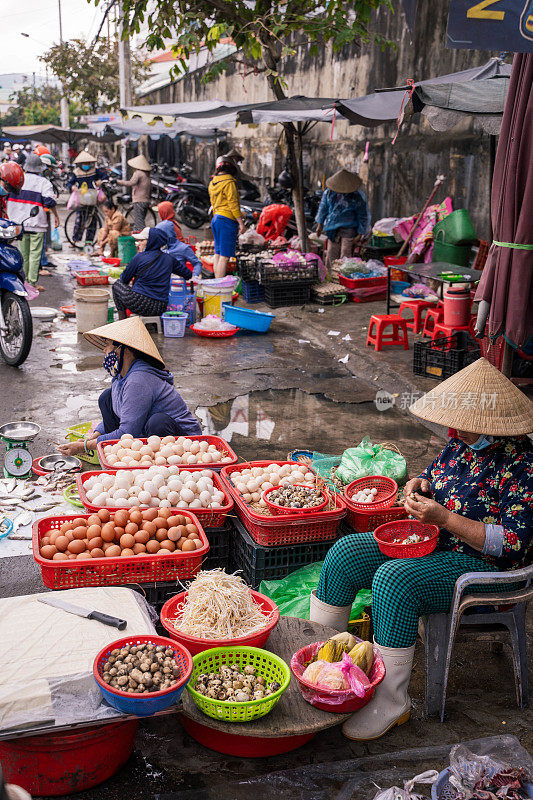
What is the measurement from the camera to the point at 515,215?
12.8 feet

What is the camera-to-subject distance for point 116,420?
5.08m

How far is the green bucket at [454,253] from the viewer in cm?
1015

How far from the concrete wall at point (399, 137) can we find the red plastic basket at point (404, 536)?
8197 millimetres

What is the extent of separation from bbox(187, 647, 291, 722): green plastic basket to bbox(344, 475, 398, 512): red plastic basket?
116 cm

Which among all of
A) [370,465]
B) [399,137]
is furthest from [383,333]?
[399,137]

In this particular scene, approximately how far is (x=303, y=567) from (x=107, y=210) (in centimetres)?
1302

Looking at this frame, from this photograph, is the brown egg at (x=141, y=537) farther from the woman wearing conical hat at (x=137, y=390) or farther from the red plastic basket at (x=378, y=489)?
the woman wearing conical hat at (x=137, y=390)

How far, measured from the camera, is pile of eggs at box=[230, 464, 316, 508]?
13.4 feet

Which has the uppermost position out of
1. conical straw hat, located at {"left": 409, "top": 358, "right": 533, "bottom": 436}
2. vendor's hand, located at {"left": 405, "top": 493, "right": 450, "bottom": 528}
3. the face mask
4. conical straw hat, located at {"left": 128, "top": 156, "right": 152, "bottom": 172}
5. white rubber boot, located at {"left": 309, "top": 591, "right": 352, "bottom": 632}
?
conical straw hat, located at {"left": 128, "top": 156, "right": 152, "bottom": 172}

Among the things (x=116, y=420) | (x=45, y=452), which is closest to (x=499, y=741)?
(x=116, y=420)

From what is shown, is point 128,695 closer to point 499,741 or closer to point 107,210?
point 499,741

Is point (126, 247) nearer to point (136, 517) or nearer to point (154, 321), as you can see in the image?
point (154, 321)

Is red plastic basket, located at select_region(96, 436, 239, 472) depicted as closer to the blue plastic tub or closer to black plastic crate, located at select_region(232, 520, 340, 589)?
black plastic crate, located at select_region(232, 520, 340, 589)

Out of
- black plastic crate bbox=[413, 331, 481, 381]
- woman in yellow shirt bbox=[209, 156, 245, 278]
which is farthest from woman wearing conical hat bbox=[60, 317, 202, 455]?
woman in yellow shirt bbox=[209, 156, 245, 278]
